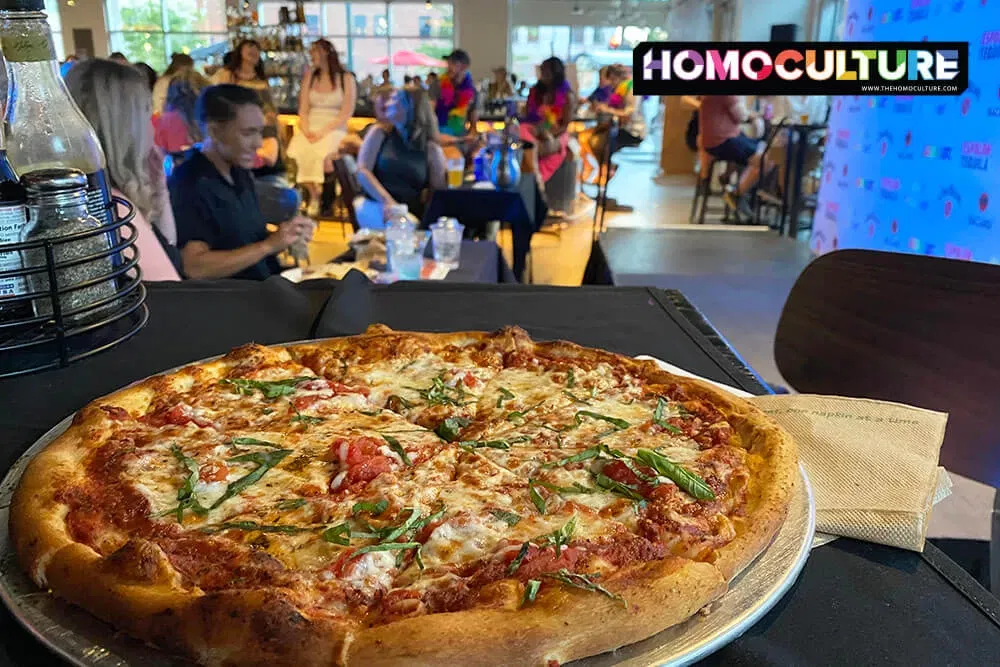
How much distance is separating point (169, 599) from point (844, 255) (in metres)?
1.85

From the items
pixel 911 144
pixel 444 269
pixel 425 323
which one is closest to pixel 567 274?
pixel 911 144

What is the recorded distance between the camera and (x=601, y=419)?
115 cm

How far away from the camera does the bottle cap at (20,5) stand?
3.69 ft

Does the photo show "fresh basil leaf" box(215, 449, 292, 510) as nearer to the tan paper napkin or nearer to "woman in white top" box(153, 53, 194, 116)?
the tan paper napkin

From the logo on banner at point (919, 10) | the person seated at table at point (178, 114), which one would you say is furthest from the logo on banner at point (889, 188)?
the person seated at table at point (178, 114)

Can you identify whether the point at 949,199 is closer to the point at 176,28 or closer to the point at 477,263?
the point at 477,263

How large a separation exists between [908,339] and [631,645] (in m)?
1.46

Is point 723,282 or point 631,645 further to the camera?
point 723,282

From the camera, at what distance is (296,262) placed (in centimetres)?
416

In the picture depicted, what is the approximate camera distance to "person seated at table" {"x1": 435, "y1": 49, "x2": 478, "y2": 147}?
297 inches

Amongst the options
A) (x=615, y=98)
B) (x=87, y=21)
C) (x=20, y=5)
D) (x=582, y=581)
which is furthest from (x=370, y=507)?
(x=615, y=98)

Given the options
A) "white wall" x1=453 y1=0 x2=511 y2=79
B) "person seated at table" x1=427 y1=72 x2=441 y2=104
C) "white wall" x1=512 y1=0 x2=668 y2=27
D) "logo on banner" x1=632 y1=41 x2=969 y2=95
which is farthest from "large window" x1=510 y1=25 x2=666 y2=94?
"logo on banner" x1=632 y1=41 x2=969 y2=95

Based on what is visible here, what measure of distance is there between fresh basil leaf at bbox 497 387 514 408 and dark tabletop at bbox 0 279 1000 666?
0.25 m

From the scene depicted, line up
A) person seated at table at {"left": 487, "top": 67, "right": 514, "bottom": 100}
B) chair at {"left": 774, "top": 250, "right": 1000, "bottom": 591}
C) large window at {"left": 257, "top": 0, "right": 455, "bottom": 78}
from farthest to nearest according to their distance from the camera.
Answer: large window at {"left": 257, "top": 0, "right": 455, "bottom": 78}, person seated at table at {"left": 487, "top": 67, "right": 514, "bottom": 100}, chair at {"left": 774, "top": 250, "right": 1000, "bottom": 591}
